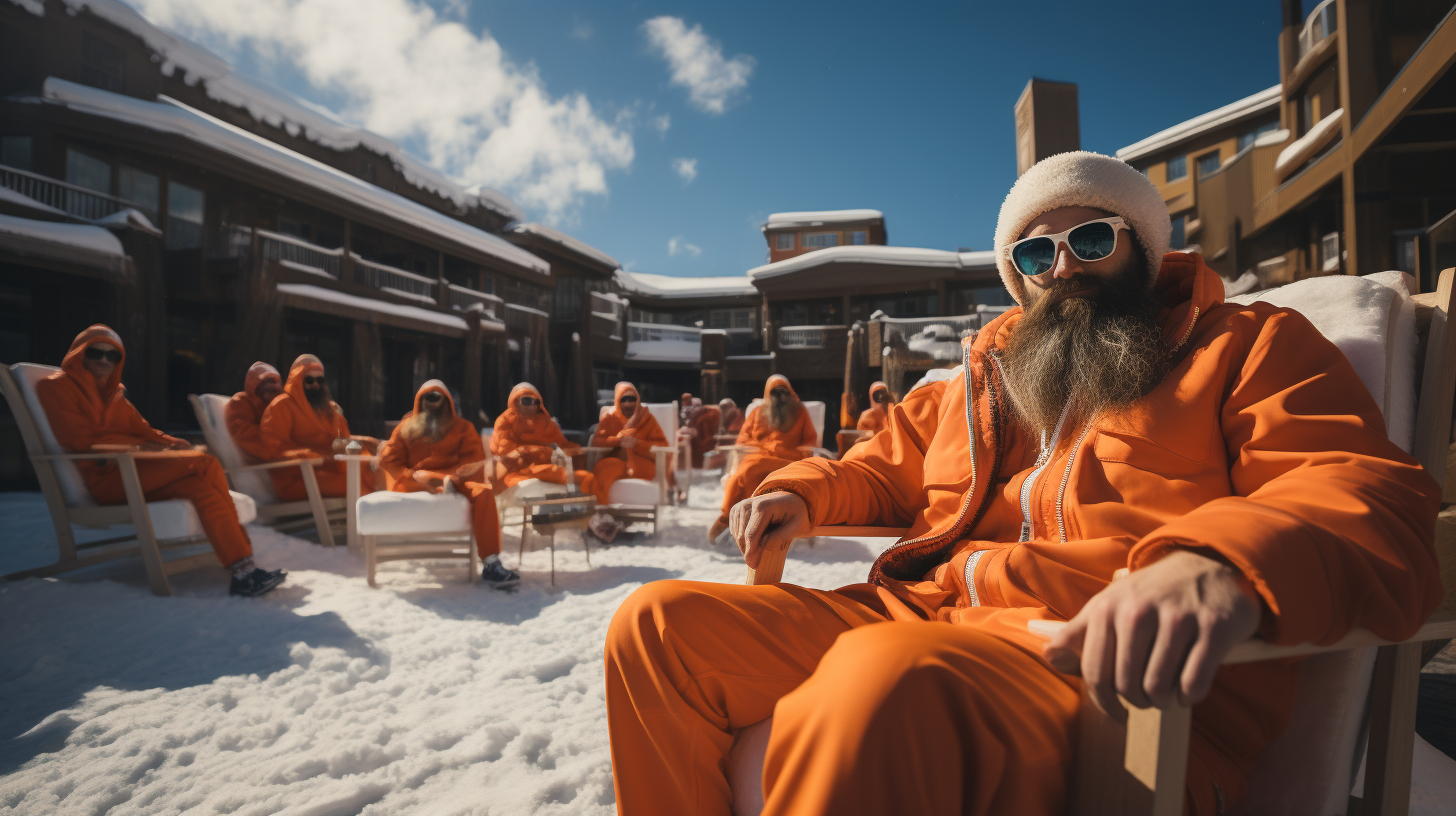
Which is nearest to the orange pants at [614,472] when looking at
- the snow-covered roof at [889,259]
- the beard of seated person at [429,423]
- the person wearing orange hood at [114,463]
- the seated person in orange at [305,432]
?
the beard of seated person at [429,423]

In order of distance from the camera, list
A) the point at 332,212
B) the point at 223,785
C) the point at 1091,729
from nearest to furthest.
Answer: the point at 1091,729
the point at 223,785
the point at 332,212

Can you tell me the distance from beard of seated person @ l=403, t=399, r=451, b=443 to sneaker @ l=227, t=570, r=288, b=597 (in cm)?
128

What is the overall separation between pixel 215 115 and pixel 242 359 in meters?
6.94

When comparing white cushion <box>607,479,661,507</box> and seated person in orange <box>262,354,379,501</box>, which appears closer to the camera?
seated person in orange <box>262,354,379,501</box>

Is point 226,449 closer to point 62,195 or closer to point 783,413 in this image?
point 783,413

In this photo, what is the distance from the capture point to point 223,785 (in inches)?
64.7

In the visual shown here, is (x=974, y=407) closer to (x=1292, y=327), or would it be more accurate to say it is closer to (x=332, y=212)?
(x=1292, y=327)

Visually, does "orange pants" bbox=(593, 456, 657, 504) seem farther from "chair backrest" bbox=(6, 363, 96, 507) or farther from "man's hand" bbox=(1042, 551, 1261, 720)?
"man's hand" bbox=(1042, 551, 1261, 720)

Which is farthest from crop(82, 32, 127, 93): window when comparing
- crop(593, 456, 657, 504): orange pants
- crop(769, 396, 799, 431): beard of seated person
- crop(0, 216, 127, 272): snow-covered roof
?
crop(769, 396, 799, 431): beard of seated person

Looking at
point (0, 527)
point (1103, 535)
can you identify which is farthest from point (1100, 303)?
point (0, 527)

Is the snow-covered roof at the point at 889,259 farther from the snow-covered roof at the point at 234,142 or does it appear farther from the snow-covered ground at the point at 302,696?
the snow-covered ground at the point at 302,696

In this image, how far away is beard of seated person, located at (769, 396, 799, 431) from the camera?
22.0ft

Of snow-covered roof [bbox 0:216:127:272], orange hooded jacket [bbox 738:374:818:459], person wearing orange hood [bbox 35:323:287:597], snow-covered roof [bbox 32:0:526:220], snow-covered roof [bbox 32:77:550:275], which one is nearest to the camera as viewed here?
person wearing orange hood [bbox 35:323:287:597]

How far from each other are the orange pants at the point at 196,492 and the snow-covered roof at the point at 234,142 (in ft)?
26.5
